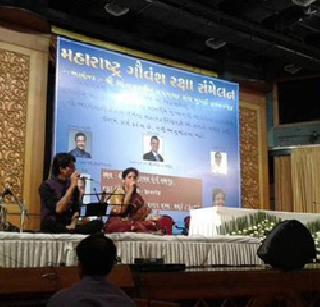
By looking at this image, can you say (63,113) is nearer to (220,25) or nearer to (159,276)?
(220,25)

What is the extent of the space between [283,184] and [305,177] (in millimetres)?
436

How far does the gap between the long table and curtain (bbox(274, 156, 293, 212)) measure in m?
4.59

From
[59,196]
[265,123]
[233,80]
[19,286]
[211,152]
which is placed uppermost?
[233,80]

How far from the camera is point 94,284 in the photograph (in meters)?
1.74

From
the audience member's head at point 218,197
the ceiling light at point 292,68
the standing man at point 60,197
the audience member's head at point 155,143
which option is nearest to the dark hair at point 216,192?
the audience member's head at point 218,197

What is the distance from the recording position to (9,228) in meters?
4.20

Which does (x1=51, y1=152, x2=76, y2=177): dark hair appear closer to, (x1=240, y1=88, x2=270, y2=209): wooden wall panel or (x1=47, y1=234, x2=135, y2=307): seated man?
(x1=47, y1=234, x2=135, y2=307): seated man

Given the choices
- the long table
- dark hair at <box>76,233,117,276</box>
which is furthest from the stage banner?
dark hair at <box>76,233,117,276</box>

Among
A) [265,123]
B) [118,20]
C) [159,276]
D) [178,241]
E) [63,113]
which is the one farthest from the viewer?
[265,123]

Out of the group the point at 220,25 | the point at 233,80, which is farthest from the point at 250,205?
the point at 220,25

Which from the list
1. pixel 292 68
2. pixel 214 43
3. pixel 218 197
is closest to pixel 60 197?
pixel 218 197

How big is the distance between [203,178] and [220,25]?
2.04m

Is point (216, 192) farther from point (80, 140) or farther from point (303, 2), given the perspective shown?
point (303, 2)

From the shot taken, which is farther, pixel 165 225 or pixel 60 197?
pixel 165 225
